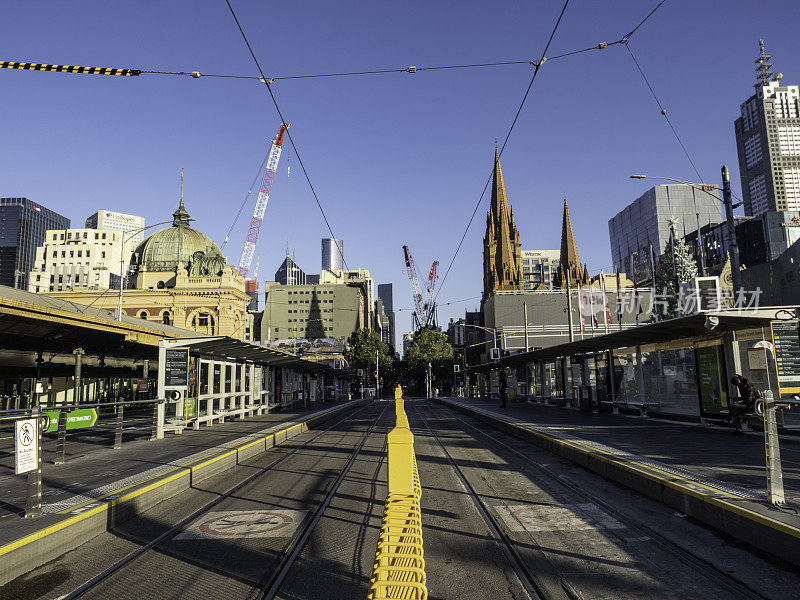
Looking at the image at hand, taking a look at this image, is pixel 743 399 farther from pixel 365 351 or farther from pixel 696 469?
pixel 365 351

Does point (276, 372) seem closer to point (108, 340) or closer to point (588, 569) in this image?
point (108, 340)

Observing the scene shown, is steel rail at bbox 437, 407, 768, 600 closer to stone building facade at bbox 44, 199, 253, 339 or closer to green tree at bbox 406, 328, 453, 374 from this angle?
stone building facade at bbox 44, 199, 253, 339

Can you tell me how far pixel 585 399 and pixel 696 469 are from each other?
17.3 metres

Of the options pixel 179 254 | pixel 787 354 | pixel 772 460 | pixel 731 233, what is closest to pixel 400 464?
pixel 772 460

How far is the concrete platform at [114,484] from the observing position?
5969mm

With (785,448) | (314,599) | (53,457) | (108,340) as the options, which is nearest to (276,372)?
(108,340)

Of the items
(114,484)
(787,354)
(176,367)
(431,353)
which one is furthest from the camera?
(431,353)

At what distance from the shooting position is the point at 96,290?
78.6 metres

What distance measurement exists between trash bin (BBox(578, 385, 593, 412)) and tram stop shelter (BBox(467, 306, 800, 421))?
0.05 m

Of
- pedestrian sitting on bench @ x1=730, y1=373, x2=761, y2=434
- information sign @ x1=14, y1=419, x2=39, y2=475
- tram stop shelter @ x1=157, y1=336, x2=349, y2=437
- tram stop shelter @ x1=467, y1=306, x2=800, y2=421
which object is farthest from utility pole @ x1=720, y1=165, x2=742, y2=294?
information sign @ x1=14, y1=419, x2=39, y2=475

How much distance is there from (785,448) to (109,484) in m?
13.7

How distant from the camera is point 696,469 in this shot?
30.5 feet

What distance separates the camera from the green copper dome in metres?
82.7

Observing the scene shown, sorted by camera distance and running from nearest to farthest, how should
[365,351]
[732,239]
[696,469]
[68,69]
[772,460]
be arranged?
1. [772,460]
2. [696,469]
3. [68,69]
4. [732,239]
5. [365,351]
